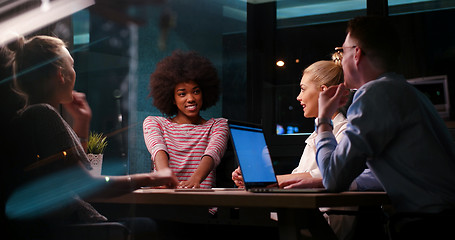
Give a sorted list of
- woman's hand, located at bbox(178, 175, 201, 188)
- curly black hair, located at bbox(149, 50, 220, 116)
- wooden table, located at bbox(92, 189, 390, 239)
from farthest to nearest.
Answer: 1. curly black hair, located at bbox(149, 50, 220, 116)
2. woman's hand, located at bbox(178, 175, 201, 188)
3. wooden table, located at bbox(92, 189, 390, 239)

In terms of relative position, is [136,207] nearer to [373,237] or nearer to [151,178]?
[151,178]

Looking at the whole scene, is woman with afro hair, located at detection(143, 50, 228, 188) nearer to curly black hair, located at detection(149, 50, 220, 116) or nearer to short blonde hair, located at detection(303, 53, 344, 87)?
curly black hair, located at detection(149, 50, 220, 116)

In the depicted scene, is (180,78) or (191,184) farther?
(180,78)

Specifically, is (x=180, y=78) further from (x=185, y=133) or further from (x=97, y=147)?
(x=97, y=147)

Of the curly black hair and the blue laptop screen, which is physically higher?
the curly black hair

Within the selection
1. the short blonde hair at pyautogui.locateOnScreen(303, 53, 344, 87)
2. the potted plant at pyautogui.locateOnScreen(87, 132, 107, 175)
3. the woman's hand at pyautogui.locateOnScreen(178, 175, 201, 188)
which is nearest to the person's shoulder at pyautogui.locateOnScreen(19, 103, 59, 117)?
the woman's hand at pyautogui.locateOnScreen(178, 175, 201, 188)

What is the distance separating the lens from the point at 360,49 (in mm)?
Answer: 1657

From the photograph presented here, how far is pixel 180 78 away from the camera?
306 cm

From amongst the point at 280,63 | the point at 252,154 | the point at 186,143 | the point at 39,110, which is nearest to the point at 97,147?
the point at 186,143

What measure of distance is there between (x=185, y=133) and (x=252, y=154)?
105 cm

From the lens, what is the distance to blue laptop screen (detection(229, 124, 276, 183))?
165cm

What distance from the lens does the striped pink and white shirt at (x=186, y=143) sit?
2684 millimetres

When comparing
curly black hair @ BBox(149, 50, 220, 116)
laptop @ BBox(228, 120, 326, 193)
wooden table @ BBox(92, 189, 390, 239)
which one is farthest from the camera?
curly black hair @ BBox(149, 50, 220, 116)

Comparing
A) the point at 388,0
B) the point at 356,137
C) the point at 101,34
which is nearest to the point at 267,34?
the point at 388,0
